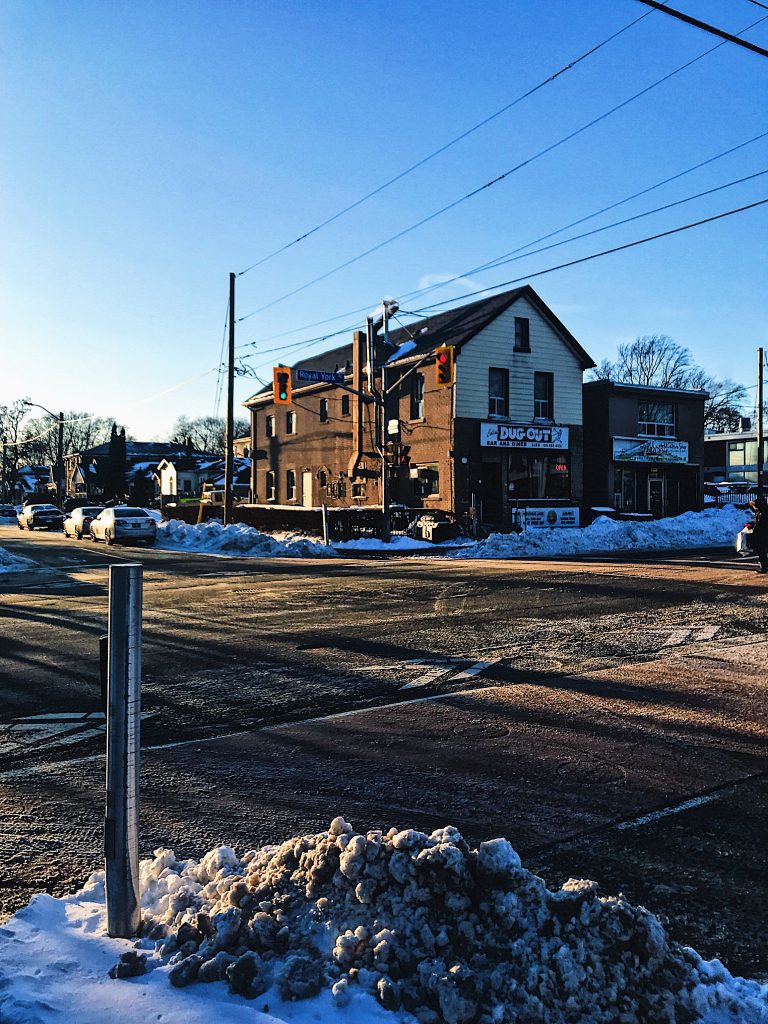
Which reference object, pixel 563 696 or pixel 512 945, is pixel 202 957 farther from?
pixel 563 696

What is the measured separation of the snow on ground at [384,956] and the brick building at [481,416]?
30.5m

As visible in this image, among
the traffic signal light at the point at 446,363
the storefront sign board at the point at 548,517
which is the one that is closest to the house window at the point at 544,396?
the storefront sign board at the point at 548,517

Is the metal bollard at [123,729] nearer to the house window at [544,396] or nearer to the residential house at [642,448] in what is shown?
the house window at [544,396]

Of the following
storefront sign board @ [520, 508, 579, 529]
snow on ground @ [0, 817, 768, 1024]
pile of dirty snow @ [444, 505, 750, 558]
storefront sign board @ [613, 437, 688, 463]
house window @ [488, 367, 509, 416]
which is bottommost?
snow on ground @ [0, 817, 768, 1024]

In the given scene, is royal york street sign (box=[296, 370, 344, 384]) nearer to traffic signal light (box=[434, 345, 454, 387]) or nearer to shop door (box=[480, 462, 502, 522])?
traffic signal light (box=[434, 345, 454, 387])

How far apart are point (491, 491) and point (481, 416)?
3.37 metres

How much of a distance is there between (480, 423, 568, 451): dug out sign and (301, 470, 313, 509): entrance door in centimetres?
1255

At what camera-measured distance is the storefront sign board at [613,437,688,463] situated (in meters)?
39.5

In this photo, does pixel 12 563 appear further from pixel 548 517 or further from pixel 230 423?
pixel 548 517

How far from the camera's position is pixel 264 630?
35.1 ft

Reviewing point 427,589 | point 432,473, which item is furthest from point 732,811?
point 432,473

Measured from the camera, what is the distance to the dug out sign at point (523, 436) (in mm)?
35375

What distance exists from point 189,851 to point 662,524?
31.1 meters

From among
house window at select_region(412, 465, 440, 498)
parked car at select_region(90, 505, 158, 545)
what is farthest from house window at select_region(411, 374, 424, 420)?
parked car at select_region(90, 505, 158, 545)
